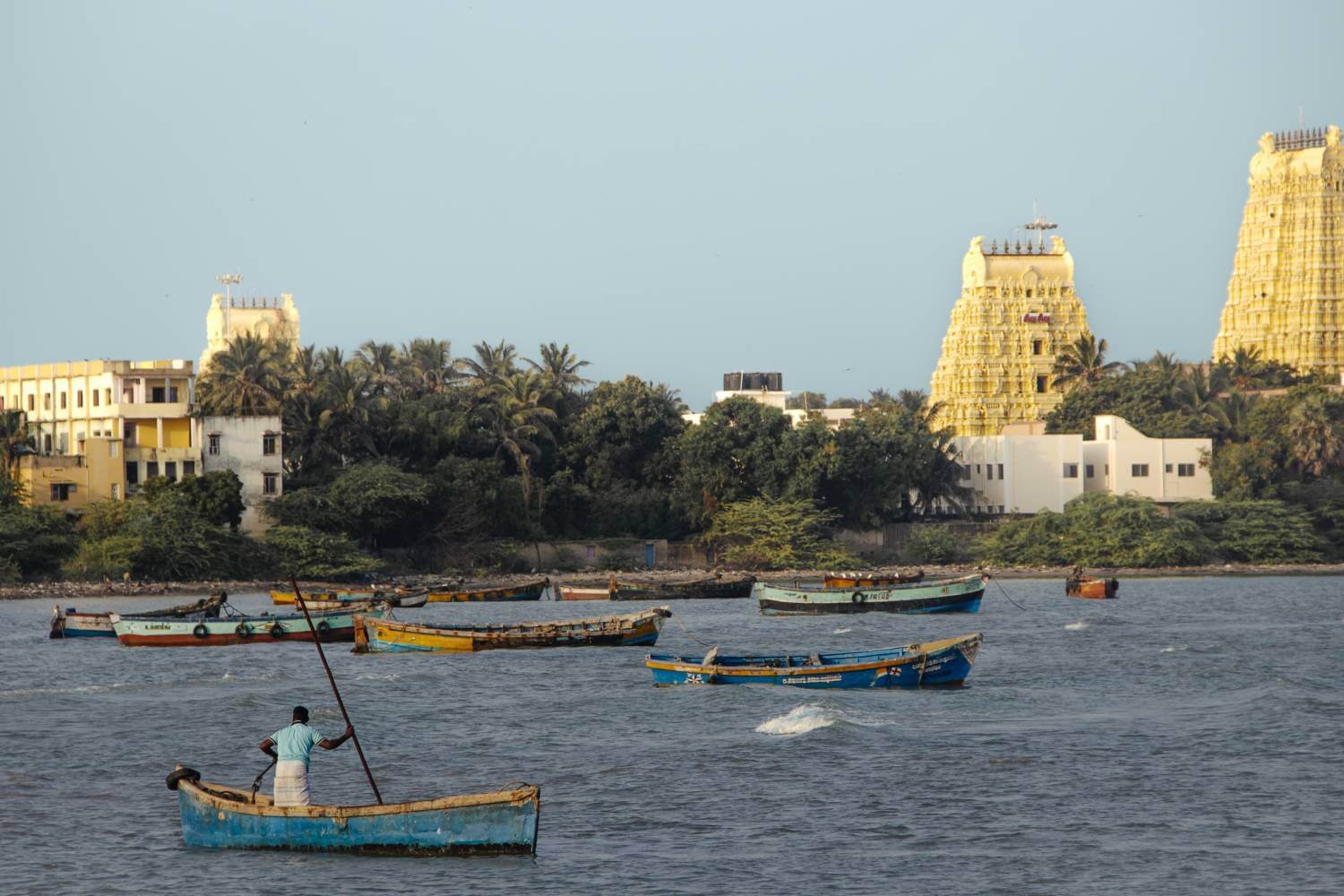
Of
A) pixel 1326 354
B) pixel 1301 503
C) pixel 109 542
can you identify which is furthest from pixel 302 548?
pixel 1326 354

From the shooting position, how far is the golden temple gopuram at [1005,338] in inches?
4951

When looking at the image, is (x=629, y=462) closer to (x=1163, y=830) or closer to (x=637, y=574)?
(x=637, y=574)

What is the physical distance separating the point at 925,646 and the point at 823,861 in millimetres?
18282

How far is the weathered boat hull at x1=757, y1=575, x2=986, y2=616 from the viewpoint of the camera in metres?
74.2

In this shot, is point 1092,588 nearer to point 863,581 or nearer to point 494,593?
point 863,581

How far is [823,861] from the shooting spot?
Result: 2822 centimetres

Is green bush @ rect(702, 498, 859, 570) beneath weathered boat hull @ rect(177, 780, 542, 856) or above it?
above

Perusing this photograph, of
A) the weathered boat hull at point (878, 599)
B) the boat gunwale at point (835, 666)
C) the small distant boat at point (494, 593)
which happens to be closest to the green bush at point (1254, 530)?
the weathered boat hull at point (878, 599)

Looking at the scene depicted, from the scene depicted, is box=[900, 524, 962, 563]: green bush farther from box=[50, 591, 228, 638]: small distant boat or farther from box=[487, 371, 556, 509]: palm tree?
box=[50, 591, 228, 638]: small distant boat

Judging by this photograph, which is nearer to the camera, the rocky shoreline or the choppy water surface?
the choppy water surface

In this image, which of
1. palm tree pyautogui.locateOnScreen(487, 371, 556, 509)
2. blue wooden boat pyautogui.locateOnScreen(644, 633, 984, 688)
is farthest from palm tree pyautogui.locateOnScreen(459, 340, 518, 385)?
blue wooden boat pyautogui.locateOnScreen(644, 633, 984, 688)

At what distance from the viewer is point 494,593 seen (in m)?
81.0

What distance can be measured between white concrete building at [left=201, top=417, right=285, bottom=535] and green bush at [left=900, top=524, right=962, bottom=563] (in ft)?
105

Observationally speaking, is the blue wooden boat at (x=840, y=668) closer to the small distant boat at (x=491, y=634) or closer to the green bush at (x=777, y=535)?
the small distant boat at (x=491, y=634)
